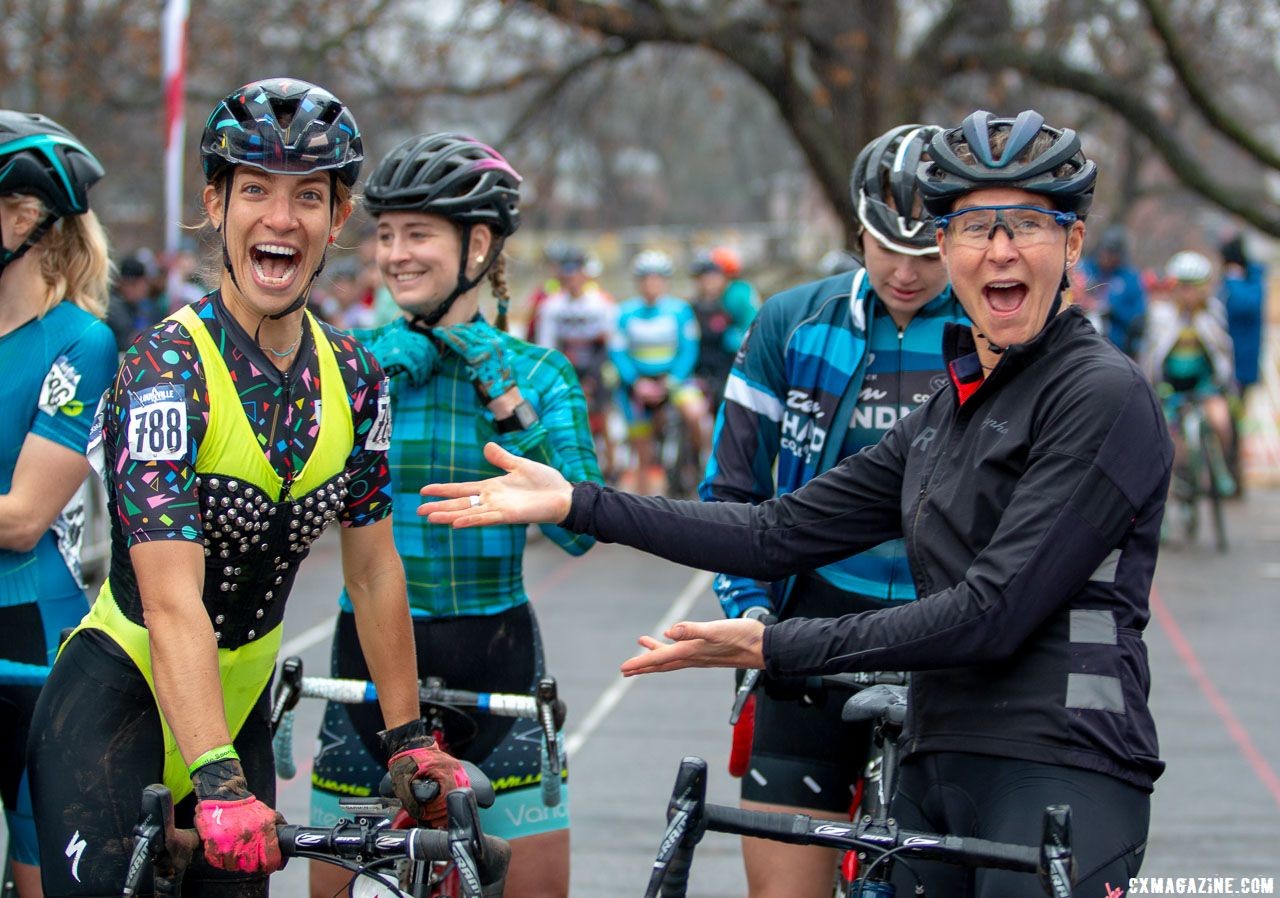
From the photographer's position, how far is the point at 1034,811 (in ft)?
9.49

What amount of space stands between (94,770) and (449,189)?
1.92 meters

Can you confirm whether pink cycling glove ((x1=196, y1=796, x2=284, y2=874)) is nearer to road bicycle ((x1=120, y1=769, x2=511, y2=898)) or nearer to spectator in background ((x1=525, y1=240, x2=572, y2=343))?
road bicycle ((x1=120, y1=769, x2=511, y2=898))

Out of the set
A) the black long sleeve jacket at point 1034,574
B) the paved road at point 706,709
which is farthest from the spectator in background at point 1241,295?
the black long sleeve jacket at point 1034,574

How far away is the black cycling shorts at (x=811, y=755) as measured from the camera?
423cm

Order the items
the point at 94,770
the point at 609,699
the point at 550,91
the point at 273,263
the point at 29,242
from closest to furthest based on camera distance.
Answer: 1. the point at 94,770
2. the point at 273,263
3. the point at 29,242
4. the point at 609,699
5. the point at 550,91

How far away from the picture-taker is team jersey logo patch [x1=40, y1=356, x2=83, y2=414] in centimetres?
403

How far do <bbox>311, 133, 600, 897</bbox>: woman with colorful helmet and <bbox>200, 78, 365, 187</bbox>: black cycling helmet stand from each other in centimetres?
104

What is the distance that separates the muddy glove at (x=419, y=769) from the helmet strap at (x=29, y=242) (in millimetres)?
1590

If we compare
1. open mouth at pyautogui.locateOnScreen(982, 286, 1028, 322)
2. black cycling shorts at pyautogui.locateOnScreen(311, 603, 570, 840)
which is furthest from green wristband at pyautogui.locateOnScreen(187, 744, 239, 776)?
open mouth at pyautogui.locateOnScreen(982, 286, 1028, 322)

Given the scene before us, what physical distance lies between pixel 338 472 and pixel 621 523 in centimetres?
59

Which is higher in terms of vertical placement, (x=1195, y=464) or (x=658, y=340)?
(x=658, y=340)

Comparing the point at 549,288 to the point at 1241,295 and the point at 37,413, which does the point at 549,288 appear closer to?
the point at 1241,295

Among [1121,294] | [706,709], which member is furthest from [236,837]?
[1121,294]

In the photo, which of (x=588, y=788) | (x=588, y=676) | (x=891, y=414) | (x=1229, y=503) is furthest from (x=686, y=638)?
(x=1229, y=503)
